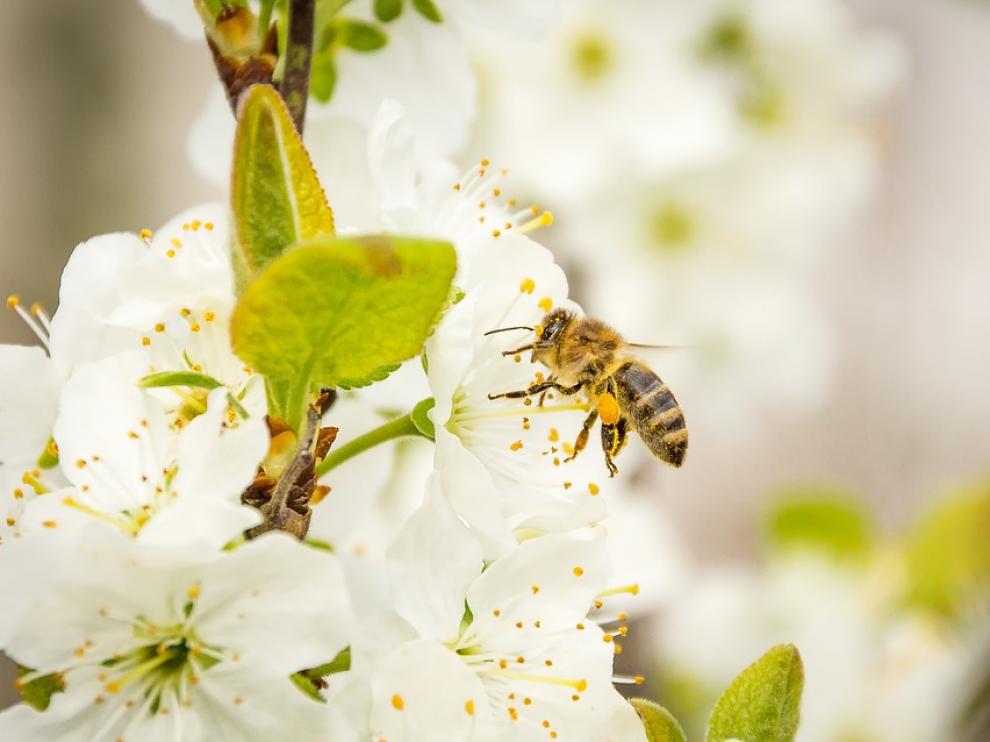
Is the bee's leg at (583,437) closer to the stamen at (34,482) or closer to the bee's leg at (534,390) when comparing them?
the bee's leg at (534,390)

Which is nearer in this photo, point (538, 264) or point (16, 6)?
point (538, 264)

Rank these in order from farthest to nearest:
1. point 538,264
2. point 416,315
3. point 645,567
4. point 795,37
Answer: point 795,37, point 645,567, point 538,264, point 416,315

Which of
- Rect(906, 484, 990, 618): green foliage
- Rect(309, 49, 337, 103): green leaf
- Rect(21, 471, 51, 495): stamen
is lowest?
Rect(906, 484, 990, 618): green foliage

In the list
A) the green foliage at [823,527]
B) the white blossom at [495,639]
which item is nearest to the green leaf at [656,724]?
the white blossom at [495,639]

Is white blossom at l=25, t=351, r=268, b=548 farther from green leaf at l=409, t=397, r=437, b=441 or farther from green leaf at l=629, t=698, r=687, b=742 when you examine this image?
green leaf at l=629, t=698, r=687, b=742

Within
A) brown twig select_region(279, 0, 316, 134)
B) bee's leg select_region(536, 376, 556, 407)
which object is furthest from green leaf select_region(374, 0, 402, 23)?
bee's leg select_region(536, 376, 556, 407)

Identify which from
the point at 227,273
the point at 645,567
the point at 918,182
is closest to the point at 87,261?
the point at 227,273

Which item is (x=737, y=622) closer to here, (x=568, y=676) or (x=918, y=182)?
(x=568, y=676)

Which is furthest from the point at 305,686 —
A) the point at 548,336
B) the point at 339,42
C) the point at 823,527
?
the point at 823,527
